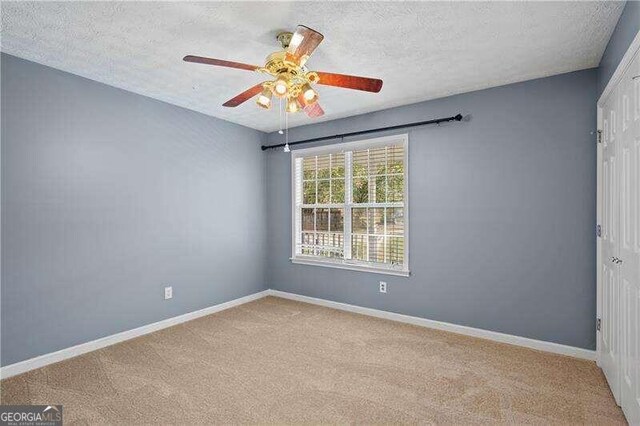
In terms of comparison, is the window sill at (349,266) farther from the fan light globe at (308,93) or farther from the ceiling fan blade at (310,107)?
the fan light globe at (308,93)

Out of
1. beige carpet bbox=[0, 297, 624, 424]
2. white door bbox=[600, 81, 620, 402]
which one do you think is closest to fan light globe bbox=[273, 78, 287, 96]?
beige carpet bbox=[0, 297, 624, 424]

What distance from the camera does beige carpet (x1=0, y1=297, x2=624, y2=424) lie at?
2.13 meters

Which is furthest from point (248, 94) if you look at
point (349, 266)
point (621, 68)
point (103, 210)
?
Result: point (349, 266)

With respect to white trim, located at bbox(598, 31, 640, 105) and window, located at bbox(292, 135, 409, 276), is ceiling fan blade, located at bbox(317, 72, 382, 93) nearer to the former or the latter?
white trim, located at bbox(598, 31, 640, 105)

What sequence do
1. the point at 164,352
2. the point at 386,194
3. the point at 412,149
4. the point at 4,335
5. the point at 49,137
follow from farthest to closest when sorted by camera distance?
the point at 386,194 < the point at 412,149 < the point at 164,352 < the point at 49,137 < the point at 4,335

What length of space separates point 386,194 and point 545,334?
2.10 m

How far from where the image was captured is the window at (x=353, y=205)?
13.1 ft

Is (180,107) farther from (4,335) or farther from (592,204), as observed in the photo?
(592,204)

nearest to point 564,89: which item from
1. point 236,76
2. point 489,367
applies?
point 489,367

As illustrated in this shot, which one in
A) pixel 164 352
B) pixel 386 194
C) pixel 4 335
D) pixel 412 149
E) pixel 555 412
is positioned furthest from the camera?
pixel 386 194

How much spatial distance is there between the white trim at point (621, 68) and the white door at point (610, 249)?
0.05 metres

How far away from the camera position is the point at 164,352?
305 centimetres

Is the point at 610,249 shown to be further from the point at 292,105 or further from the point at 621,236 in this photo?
the point at 292,105

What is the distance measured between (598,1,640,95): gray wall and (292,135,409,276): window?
5.84 feet
